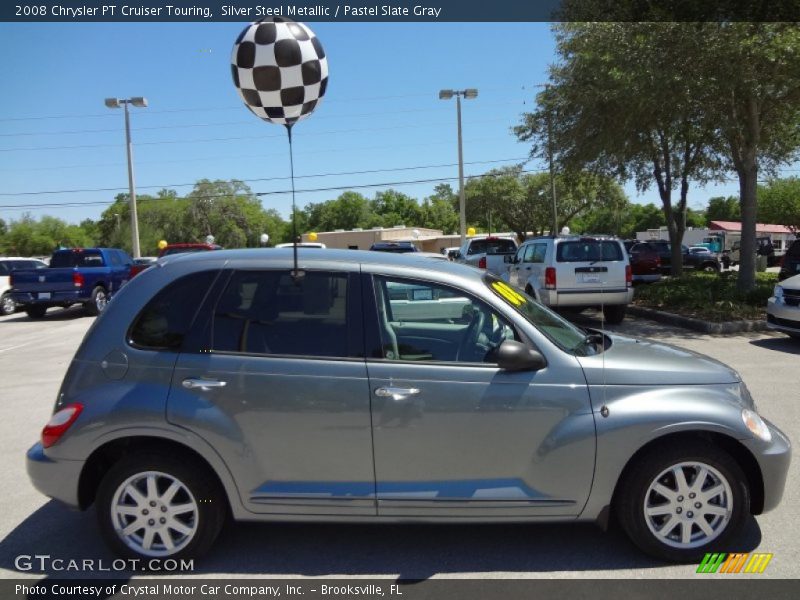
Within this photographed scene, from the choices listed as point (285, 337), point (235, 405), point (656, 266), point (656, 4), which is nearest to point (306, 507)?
point (235, 405)

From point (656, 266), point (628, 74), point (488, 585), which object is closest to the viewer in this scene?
point (488, 585)

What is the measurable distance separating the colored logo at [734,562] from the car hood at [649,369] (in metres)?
0.95

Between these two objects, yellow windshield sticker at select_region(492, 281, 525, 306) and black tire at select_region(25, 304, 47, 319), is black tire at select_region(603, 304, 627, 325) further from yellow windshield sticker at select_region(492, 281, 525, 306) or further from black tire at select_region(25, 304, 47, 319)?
black tire at select_region(25, 304, 47, 319)

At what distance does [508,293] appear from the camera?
3.82m

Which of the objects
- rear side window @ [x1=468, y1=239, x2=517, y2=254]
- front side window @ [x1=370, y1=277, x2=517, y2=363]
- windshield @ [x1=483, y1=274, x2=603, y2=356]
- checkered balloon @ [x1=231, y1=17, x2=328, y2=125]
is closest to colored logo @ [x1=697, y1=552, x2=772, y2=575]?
windshield @ [x1=483, y1=274, x2=603, y2=356]

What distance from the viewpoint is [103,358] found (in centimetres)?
341

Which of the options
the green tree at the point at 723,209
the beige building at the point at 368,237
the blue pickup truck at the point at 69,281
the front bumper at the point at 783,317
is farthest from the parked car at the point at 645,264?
the green tree at the point at 723,209

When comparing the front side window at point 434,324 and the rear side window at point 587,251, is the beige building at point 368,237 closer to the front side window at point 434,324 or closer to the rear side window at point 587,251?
the rear side window at point 587,251

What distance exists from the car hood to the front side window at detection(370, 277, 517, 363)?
493 millimetres

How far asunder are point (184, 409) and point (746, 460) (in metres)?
3.10

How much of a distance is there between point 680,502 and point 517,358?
1.20 m

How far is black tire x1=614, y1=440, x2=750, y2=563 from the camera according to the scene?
10.9 feet

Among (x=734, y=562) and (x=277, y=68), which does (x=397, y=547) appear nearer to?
(x=734, y=562)

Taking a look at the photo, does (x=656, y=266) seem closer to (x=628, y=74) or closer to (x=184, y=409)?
(x=628, y=74)
